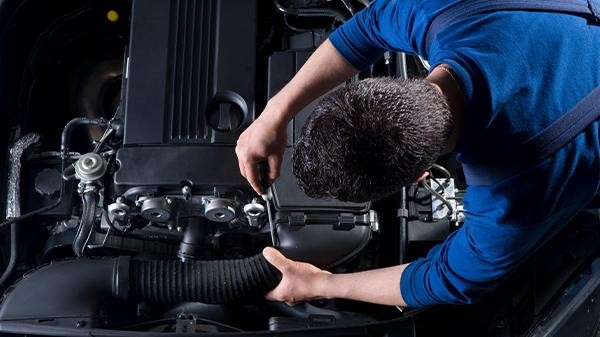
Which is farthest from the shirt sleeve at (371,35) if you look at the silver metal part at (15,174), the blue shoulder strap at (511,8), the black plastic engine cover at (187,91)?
the silver metal part at (15,174)

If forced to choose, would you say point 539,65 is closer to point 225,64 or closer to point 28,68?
point 225,64

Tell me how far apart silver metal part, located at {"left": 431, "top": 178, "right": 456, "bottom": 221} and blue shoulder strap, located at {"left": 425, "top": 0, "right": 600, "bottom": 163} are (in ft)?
1.24

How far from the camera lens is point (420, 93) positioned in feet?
2.56

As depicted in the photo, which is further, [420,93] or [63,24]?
[63,24]

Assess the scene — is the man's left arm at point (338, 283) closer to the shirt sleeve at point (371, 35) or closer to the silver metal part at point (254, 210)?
the silver metal part at point (254, 210)

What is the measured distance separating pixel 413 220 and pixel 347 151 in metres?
0.52

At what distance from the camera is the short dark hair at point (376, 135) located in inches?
30.0

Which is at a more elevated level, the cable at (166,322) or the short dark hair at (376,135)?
the short dark hair at (376,135)

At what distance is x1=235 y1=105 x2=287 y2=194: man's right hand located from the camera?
40.7 inches

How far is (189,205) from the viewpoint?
1162 millimetres

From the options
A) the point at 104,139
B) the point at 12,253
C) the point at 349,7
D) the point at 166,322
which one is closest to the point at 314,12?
the point at 349,7

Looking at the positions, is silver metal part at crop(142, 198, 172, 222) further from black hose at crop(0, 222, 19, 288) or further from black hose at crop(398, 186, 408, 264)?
black hose at crop(398, 186, 408, 264)

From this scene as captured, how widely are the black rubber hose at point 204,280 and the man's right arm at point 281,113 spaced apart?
188mm

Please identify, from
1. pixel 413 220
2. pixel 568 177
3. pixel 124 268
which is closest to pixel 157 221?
pixel 124 268
